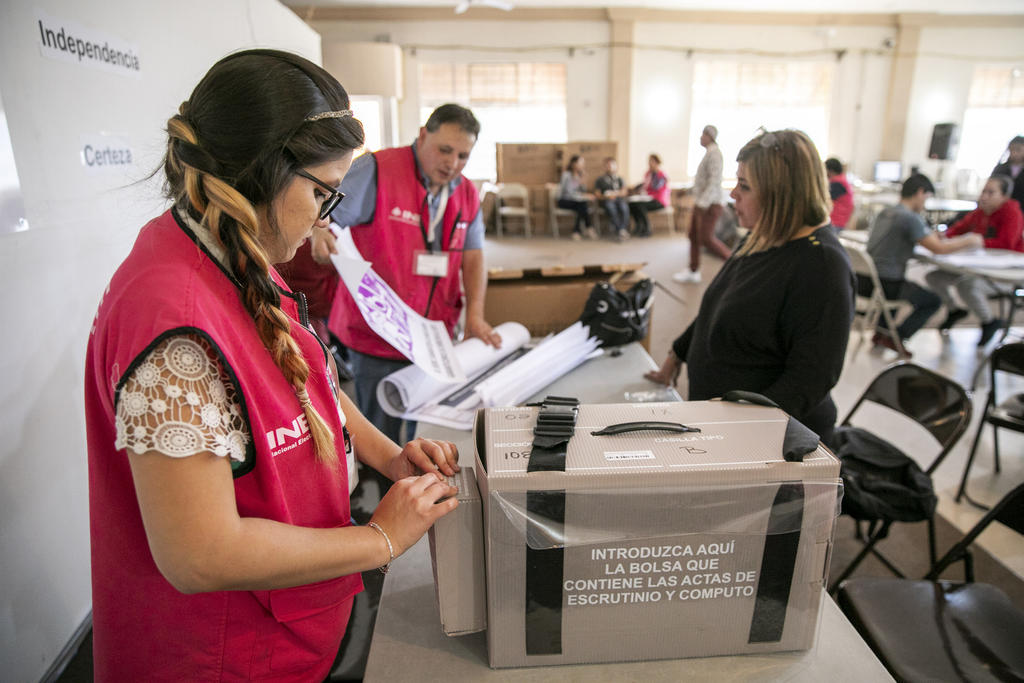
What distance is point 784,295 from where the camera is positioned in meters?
1.39

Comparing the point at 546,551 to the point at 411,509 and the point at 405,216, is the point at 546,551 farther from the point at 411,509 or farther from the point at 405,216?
the point at 405,216

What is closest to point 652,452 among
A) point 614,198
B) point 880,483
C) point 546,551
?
point 546,551

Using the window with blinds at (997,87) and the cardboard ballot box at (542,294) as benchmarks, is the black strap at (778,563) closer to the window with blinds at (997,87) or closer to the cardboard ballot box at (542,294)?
the cardboard ballot box at (542,294)

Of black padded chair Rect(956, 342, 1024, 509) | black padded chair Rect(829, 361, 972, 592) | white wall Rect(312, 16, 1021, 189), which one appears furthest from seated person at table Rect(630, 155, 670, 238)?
black padded chair Rect(829, 361, 972, 592)

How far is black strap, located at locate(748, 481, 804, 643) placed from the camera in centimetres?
68

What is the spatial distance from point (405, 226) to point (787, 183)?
995 millimetres

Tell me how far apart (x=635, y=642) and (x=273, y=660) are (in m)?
Answer: 0.42

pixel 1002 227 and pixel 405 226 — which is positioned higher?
pixel 405 226

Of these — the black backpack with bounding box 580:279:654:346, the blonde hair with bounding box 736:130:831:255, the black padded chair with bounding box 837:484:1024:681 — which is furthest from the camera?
the black backpack with bounding box 580:279:654:346

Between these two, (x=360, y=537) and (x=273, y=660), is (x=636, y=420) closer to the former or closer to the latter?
(x=360, y=537)

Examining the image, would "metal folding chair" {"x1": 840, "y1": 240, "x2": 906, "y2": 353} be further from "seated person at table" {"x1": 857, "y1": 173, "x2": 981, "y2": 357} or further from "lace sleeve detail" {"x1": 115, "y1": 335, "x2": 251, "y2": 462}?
"lace sleeve detail" {"x1": 115, "y1": 335, "x2": 251, "y2": 462}

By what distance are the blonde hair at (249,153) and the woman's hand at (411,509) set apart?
7.0 inches

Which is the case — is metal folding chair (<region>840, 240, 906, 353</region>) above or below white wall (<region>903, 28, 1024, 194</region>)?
below

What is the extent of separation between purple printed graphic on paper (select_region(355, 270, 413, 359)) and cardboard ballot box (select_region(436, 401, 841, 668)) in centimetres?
57
